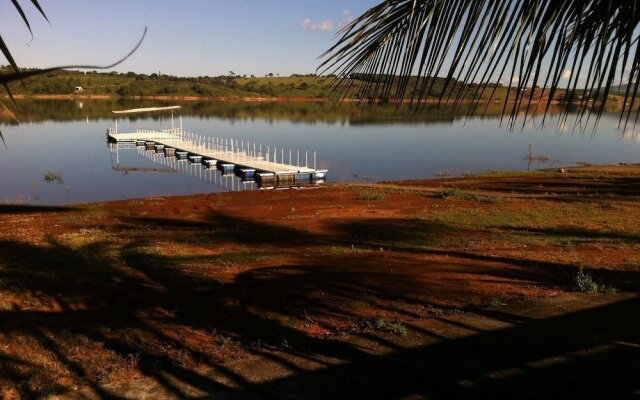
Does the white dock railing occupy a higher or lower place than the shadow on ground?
lower

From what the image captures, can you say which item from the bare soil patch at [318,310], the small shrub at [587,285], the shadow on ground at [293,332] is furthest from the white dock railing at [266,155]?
the small shrub at [587,285]

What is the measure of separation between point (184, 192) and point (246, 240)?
16652mm

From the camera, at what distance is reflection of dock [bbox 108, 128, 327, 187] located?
91.2 feet

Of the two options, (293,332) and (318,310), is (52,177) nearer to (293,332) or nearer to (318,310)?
(318,310)

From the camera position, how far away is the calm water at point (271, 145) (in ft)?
90.3

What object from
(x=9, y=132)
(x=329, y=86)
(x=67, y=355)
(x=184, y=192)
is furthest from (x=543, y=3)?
(x=9, y=132)

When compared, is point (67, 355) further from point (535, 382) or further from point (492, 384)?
point (535, 382)

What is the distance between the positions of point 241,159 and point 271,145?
1300cm

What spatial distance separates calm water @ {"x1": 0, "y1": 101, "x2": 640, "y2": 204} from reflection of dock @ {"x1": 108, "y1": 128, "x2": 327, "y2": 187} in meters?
1.12

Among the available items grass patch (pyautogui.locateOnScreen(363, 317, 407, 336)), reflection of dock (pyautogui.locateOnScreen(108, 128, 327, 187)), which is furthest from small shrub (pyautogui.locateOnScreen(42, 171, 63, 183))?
grass patch (pyautogui.locateOnScreen(363, 317, 407, 336))

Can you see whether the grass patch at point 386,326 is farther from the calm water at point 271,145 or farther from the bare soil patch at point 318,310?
the calm water at point 271,145

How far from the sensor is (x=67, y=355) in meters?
4.55

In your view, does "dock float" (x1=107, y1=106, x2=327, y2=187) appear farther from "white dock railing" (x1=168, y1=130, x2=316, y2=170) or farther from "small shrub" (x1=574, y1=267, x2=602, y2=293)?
"small shrub" (x1=574, y1=267, x2=602, y2=293)

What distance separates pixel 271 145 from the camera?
4569cm
